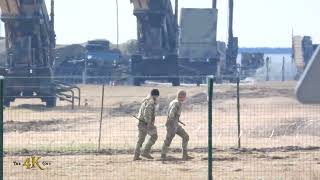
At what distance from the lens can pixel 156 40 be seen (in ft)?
156

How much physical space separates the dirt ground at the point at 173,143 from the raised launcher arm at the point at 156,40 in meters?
7.91

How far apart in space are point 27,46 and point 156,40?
34.6ft

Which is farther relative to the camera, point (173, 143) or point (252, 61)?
point (252, 61)

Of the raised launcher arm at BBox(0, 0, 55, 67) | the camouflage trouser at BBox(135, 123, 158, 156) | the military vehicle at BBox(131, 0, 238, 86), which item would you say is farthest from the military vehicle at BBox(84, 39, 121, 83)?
the camouflage trouser at BBox(135, 123, 158, 156)

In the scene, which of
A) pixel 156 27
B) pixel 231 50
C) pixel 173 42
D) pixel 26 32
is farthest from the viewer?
pixel 231 50

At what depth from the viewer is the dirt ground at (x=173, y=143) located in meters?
15.5

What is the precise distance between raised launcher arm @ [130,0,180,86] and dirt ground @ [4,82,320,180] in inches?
A: 312

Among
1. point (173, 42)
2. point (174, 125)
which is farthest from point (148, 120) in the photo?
point (173, 42)

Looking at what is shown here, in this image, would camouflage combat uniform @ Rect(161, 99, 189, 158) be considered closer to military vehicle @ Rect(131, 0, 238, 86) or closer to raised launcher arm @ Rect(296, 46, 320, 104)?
raised launcher arm @ Rect(296, 46, 320, 104)

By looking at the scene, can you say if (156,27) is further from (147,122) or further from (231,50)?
(147,122)

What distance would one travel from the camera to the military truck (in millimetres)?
37500

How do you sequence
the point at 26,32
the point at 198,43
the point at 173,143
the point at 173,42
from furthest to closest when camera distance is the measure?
the point at 198,43
the point at 173,42
the point at 26,32
the point at 173,143

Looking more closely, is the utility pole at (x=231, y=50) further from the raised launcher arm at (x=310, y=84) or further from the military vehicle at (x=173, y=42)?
the raised launcher arm at (x=310, y=84)

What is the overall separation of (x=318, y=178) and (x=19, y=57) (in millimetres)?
26047
